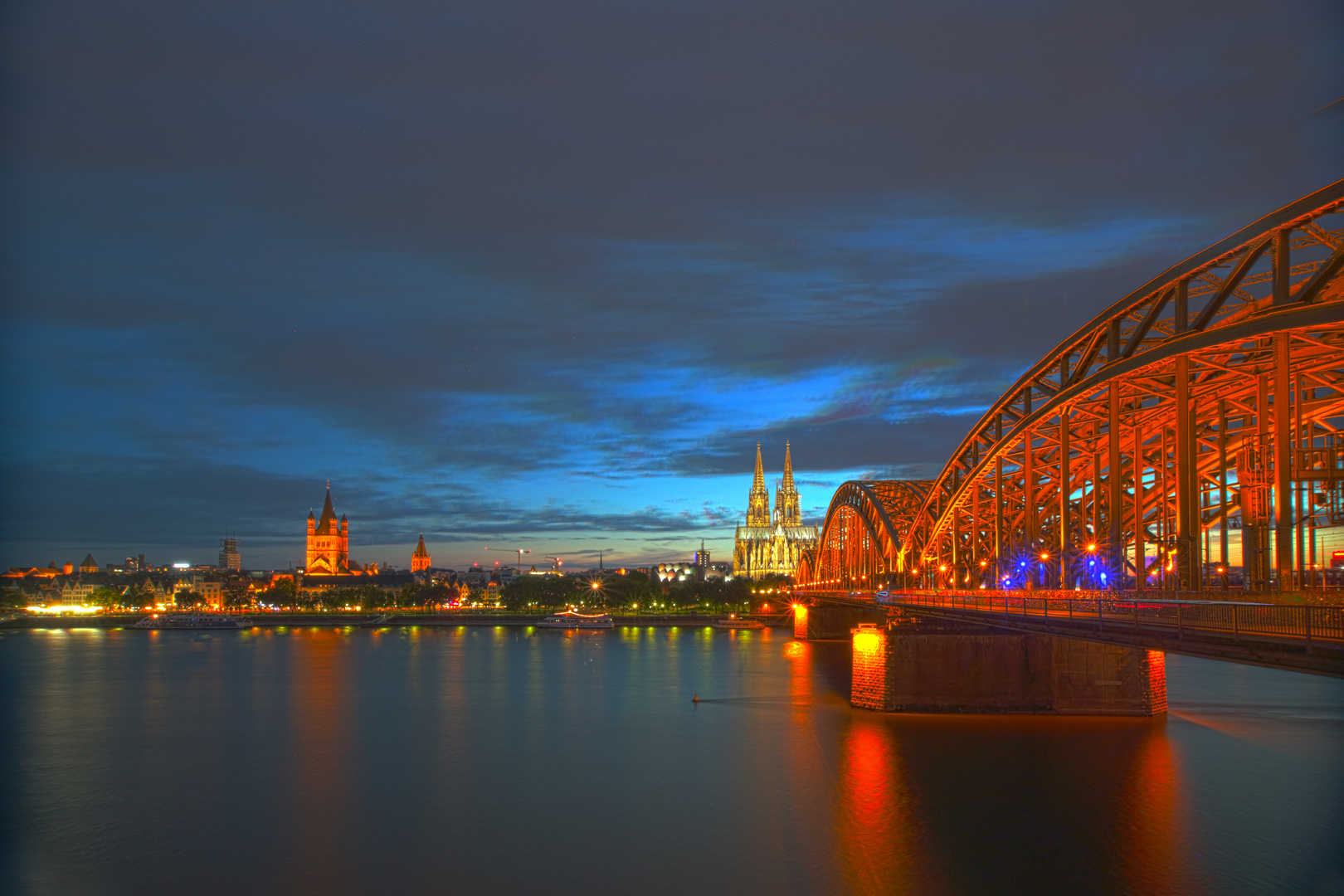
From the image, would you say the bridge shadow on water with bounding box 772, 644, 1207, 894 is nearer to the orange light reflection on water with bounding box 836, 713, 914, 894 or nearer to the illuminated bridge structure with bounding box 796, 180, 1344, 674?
the orange light reflection on water with bounding box 836, 713, 914, 894

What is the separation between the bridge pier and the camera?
4462cm

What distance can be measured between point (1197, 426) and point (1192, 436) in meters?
13.0

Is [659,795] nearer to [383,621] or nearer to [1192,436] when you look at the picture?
[1192,436]

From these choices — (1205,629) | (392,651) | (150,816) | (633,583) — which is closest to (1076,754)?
(1205,629)

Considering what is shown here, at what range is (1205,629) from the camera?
757 inches

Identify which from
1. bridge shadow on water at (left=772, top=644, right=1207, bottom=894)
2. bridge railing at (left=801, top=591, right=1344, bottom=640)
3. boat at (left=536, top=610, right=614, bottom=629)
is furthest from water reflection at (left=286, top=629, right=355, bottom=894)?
boat at (left=536, top=610, right=614, bottom=629)

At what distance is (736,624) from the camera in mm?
143500

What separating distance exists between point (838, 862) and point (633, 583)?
169 metres

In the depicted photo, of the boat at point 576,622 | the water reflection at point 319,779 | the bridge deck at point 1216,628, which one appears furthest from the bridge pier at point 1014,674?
the boat at point 576,622

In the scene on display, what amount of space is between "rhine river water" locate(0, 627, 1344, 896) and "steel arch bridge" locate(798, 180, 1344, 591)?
721cm

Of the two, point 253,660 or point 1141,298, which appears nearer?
point 1141,298

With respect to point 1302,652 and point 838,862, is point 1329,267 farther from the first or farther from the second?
point 838,862

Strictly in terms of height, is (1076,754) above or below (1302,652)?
below

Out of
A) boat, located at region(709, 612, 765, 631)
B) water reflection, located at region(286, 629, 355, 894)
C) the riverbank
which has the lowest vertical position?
the riverbank
